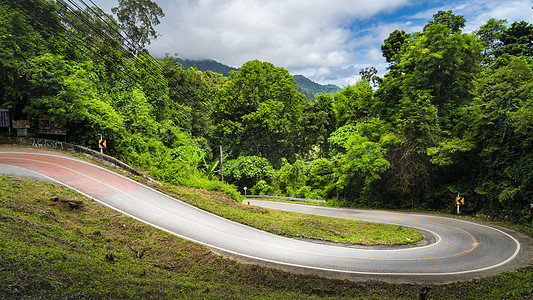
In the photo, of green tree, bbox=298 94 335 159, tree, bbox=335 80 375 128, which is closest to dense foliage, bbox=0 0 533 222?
tree, bbox=335 80 375 128

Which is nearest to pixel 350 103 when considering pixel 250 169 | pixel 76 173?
pixel 250 169

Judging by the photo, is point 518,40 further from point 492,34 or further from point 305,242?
point 305,242

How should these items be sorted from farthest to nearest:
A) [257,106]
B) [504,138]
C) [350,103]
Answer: [350,103]
[257,106]
[504,138]

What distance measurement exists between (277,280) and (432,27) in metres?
21.2

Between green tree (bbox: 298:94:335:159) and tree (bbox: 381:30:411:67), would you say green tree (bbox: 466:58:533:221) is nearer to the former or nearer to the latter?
tree (bbox: 381:30:411:67)

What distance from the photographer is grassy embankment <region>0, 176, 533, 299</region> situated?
4940mm

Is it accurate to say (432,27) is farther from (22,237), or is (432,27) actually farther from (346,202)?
(22,237)

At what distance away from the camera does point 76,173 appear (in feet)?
51.0

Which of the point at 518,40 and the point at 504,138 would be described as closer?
the point at 504,138

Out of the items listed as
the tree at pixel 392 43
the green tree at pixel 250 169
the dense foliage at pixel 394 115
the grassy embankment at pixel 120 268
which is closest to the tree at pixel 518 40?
the dense foliage at pixel 394 115

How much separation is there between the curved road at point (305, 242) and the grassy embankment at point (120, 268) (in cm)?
80

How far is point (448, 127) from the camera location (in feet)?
64.0

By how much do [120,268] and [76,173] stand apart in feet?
38.8

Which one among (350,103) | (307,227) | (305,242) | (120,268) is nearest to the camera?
(120,268)
